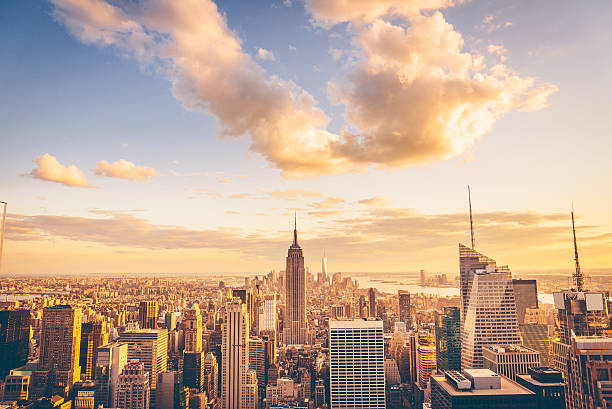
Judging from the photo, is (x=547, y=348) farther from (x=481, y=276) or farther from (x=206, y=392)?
(x=206, y=392)

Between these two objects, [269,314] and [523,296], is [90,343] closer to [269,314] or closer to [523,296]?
[269,314]

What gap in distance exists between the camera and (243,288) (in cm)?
2367

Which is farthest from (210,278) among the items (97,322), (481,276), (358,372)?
(481,276)

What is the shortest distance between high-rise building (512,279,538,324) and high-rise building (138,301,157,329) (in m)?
17.7

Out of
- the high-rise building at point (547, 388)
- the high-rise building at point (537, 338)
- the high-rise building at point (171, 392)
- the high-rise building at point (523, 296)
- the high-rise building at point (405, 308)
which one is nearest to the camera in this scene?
the high-rise building at point (547, 388)

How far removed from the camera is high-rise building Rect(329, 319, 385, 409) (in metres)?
16.4

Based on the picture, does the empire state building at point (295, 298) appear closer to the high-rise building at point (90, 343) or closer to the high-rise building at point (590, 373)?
the high-rise building at point (90, 343)

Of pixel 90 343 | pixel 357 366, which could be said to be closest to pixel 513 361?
pixel 357 366

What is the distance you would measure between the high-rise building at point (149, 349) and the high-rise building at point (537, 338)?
630 inches

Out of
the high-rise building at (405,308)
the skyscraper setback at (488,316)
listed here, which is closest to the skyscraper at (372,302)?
the high-rise building at (405,308)

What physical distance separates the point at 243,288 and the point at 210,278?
652 cm

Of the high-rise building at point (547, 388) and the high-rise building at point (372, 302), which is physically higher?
the high-rise building at point (372, 302)

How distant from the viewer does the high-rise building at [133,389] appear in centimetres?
1495

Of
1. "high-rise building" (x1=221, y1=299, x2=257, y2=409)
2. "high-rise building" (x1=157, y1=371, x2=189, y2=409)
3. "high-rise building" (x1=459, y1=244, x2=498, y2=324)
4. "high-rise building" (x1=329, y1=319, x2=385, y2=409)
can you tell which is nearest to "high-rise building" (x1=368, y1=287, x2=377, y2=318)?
"high-rise building" (x1=459, y1=244, x2=498, y2=324)
